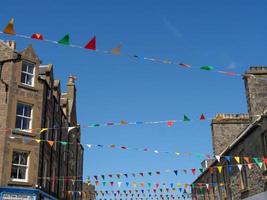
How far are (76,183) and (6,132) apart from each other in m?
17.8

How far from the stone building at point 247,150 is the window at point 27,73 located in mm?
Result: 12417

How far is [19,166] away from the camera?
80.7 ft

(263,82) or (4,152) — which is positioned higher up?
(263,82)

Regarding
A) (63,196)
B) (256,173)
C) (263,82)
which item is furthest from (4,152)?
(263,82)

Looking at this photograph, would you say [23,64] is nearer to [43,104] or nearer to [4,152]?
[43,104]

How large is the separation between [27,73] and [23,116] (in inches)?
114

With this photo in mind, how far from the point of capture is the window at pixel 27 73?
26.3 metres

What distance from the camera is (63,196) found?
1353 inches

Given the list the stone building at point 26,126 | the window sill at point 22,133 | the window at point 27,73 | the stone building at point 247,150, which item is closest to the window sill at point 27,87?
the stone building at point 26,126

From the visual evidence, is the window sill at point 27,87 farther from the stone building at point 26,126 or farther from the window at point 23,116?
the window at point 23,116

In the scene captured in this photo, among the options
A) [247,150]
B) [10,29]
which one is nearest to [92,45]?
[10,29]

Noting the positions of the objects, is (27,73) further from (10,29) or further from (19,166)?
(10,29)

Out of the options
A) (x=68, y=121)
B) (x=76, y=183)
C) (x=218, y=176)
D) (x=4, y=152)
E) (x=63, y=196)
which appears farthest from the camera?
(x=76, y=183)

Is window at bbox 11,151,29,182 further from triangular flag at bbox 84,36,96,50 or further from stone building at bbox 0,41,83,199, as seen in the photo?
triangular flag at bbox 84,36,96,50
